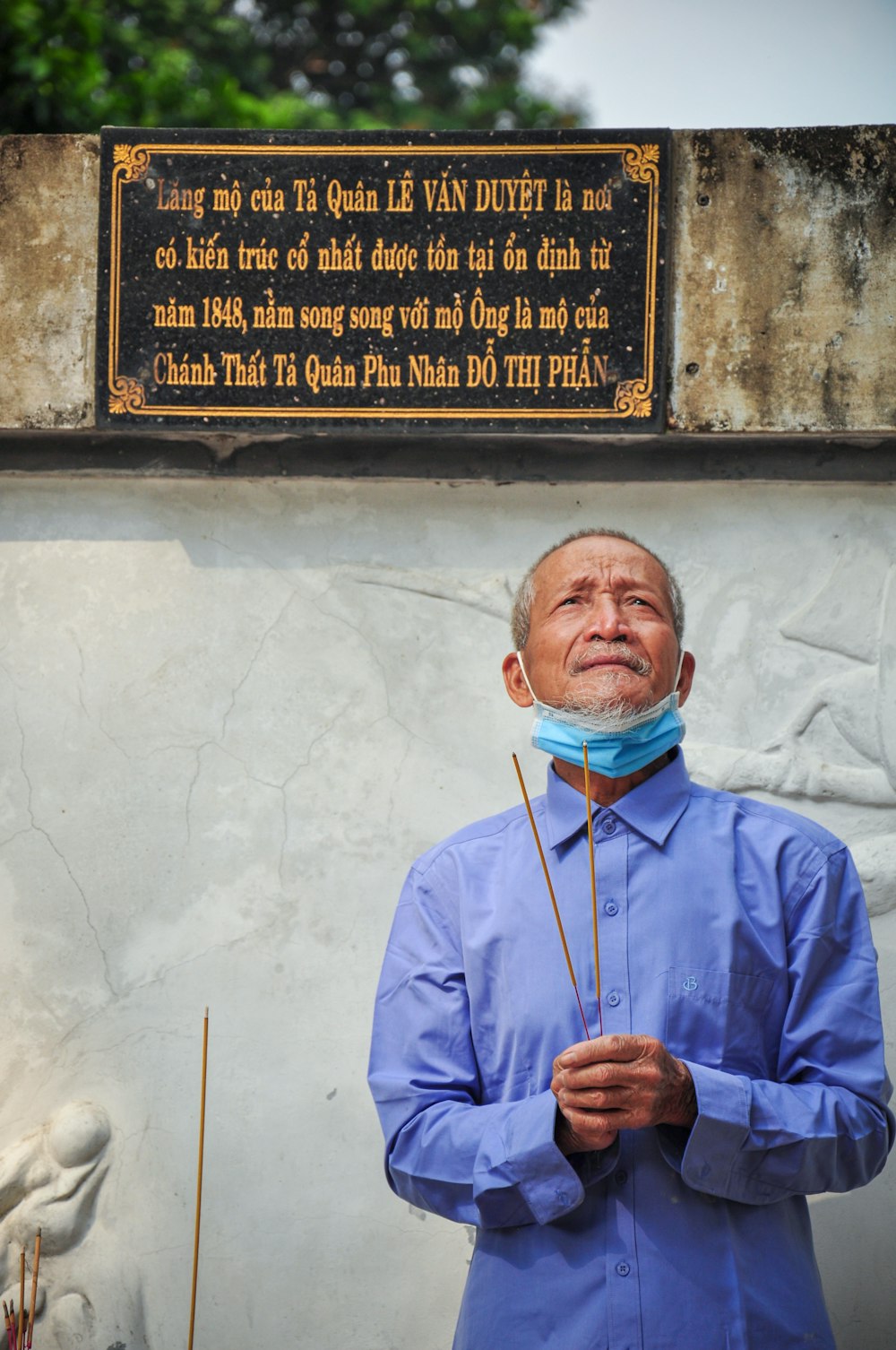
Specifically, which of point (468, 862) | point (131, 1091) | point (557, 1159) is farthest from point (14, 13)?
point (557, 1159)

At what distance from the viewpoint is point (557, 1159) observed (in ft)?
7.79

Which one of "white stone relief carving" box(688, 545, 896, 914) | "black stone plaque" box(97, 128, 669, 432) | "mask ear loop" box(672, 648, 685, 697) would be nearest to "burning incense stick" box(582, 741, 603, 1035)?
"mask ear loop" box(672, 648, 685, 697)

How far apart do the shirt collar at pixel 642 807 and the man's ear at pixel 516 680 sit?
0.76 ft

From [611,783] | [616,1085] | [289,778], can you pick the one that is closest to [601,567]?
[611,783]

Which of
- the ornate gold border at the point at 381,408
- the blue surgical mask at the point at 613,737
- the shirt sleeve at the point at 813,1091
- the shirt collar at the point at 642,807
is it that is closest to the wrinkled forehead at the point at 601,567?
the blue surgical mask at the point at 613,737

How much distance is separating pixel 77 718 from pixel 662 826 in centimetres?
200

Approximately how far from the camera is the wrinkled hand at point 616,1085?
90.1 inches

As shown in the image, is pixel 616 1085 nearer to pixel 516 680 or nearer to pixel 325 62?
pixel 516 680

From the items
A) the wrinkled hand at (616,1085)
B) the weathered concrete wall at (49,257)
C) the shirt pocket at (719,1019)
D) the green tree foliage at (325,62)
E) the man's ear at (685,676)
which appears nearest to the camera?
the wrinkled hand at (616,1085)

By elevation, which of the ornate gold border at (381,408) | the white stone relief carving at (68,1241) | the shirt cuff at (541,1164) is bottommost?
the white stone relief carving at (68,1241)

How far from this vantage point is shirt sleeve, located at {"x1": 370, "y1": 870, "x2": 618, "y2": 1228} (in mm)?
2396

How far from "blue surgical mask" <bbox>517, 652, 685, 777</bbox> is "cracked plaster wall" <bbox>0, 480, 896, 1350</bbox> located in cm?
128

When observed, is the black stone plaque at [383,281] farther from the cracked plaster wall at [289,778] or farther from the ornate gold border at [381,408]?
the cracked plaster wall at [289,778]

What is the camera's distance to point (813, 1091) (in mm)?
2430
